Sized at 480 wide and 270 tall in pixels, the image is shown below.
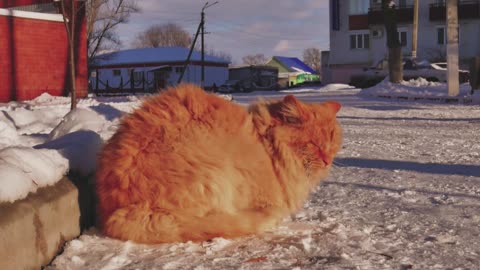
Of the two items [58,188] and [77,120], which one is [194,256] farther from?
[77,120]

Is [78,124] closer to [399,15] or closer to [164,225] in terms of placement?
[164,225]

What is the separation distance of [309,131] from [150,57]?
59384 mm

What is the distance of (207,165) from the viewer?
2.59 metres

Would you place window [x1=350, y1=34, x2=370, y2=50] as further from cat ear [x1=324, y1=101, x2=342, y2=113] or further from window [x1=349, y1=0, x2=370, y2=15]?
cat ear [x1=324, y1=101, x2=342, y2=113]

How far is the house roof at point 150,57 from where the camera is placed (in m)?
58.9

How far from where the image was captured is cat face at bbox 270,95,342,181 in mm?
2777

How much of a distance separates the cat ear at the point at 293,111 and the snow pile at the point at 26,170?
1.20 m

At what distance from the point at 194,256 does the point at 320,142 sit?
35.2 inches

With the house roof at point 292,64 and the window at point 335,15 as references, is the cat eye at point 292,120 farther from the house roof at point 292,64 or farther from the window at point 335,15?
the house roof at point 292,64

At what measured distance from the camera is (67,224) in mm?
2652

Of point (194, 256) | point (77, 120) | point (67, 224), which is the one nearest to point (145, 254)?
point (194, 256)

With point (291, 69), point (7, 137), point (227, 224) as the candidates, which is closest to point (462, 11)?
point (7, 137)

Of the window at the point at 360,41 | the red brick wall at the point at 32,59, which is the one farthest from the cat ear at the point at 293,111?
the window at the point at 360,41

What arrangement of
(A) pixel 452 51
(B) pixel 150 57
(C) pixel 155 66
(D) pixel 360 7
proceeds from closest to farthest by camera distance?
(A) pixel 452 51, (D) pixel 360 7, (C) pixel 155 66, (B) pixel 150 57
